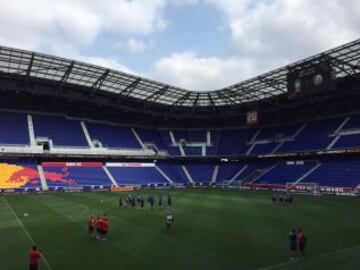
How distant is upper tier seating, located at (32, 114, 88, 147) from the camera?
2899 inches

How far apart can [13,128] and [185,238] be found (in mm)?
56273

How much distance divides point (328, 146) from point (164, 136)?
4117 centimetres

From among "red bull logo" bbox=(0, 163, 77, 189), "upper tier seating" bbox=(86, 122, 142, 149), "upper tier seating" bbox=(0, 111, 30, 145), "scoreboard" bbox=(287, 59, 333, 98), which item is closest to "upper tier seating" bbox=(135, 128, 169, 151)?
"upper tier seating" bbox=(86, 122, 142, 149)

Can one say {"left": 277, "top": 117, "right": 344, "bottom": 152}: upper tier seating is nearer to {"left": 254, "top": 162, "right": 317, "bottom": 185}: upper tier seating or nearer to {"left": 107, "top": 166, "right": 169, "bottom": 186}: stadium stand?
{"left": 254, "top": 162, "right": 317, "bottom": 185}: upper tier seating

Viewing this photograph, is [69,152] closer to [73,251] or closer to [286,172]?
[286,172]

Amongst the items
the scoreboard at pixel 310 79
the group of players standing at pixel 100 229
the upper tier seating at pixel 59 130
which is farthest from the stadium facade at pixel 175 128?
the group of players standing at pixel 100 229

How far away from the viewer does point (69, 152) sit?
238 feet

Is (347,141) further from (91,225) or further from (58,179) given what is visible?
(91,225)

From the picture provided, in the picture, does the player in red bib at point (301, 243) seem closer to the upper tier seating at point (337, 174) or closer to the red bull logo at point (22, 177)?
the upper tier seating at point (337, 174)

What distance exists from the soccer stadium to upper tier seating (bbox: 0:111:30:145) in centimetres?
28

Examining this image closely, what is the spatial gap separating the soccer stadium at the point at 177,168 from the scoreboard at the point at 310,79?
0.56ft

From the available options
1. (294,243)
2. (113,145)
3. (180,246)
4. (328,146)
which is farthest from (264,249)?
(113,145)

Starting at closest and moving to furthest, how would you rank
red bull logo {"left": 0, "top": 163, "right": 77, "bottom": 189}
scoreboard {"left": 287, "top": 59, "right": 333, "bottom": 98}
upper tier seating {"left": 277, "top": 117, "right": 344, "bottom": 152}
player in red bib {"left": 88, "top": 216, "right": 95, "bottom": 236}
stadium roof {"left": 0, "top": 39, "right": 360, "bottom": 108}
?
player in red bib {"left": 88, "top": 216, "right": 95, "bottom": 236} → scoreboard {"left": 287, "top": 59, "right": 333, "bottom": 98} → stadium roof {"left": 0, "top": 39, "right": 360, "bottom": 108} → red bull logo {"left": 0, "top": 163, "right": 77, "bottom": 189} → upper tier seating {"left": 277, "top": 117, "right": 344, "bottom": 152}

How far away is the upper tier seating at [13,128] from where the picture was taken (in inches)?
2672
